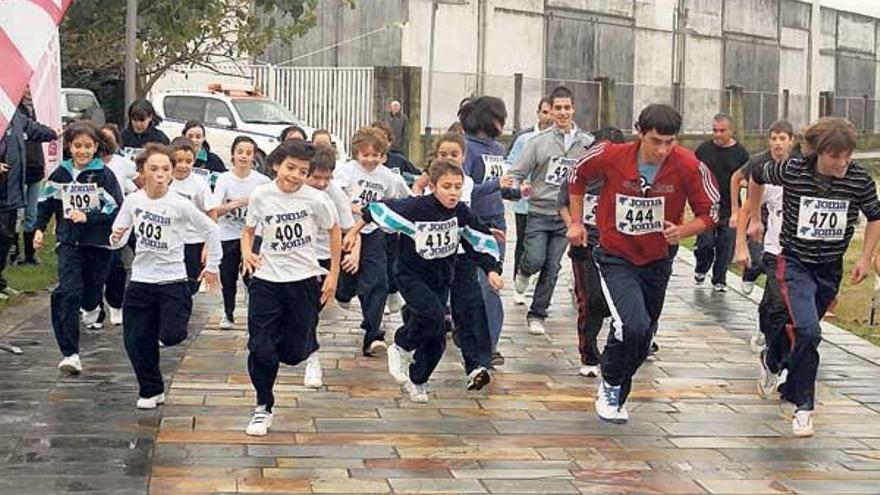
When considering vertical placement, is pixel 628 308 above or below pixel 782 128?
below

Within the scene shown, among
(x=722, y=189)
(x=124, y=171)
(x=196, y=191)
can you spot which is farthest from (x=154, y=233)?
(x=722, y=189)

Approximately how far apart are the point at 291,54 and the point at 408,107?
21.9 ft

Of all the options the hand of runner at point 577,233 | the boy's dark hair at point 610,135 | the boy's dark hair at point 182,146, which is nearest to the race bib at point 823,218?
the hand of runner at point 577,233

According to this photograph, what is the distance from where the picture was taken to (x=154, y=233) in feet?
30.2

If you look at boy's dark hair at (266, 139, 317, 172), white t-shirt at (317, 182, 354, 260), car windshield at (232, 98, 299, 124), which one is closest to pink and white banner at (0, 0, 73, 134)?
boy's dark hair at (266, 139, 317, 172)

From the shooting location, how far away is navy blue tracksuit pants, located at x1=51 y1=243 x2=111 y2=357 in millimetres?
9945

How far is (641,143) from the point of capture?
8.84 m

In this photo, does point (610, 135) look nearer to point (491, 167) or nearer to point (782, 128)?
point (491, 167)

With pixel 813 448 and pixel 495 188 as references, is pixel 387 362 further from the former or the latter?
pixel 813 448

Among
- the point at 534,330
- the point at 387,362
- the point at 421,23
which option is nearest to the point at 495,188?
the point at 387,362

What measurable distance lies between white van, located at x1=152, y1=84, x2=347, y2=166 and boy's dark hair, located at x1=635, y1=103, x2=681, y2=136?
19.6 m

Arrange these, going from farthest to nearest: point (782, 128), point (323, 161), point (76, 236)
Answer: point (782, 128)
point (76, 236)
point (323, 161)

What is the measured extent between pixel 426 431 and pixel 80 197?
10.7 feet

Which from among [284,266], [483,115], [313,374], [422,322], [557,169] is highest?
[483,115]
